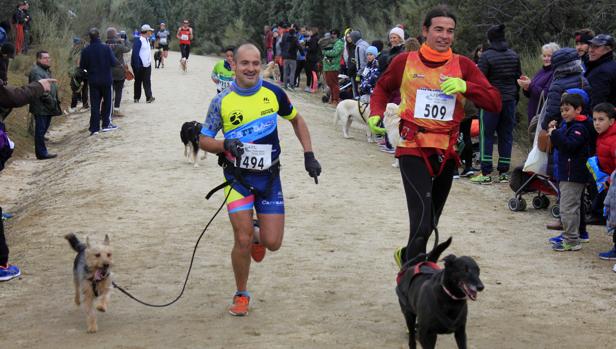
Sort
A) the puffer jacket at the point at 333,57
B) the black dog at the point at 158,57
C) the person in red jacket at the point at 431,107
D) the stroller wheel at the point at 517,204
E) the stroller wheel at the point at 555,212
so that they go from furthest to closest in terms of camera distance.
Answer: the black dog at the point at 158,57 → the puffer jacket at the point at 333,57 → the stroller wheel at the point at 517,204 → the stroller wheel at the point at 555,212 → the person in red jacket at the point at 431,107

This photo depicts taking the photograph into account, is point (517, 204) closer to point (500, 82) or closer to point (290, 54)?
point (500, 82)

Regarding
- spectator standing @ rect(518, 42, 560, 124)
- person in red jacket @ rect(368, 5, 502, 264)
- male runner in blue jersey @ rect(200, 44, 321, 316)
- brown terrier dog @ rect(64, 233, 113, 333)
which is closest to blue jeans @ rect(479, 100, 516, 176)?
spectator standing @ rect(518, 42, 560, 124)

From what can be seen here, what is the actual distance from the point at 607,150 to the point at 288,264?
3578 millimetres

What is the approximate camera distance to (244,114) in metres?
6.89

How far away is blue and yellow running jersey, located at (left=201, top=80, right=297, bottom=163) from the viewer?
22.6 feet

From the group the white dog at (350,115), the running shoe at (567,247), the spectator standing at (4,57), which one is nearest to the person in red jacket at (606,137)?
the running shoe at (567,247)

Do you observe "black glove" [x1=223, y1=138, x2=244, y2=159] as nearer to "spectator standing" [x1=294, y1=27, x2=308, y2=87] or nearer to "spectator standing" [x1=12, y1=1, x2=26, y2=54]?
"spectator standing" [x1=294, y1=27, x2=308, y2=87]

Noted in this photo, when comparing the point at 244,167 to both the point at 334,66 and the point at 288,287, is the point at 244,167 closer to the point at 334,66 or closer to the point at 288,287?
the point at 288,287

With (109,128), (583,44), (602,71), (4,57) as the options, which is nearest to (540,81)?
(583,44)

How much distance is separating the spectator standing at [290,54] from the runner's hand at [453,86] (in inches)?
859

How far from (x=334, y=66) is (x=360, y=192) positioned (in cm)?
1271

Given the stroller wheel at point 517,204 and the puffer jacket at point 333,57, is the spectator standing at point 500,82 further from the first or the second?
the puffer jacket at point 333,57

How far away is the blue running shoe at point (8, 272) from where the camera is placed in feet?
27.3

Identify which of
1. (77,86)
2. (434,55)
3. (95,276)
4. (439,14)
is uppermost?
(439,14)
